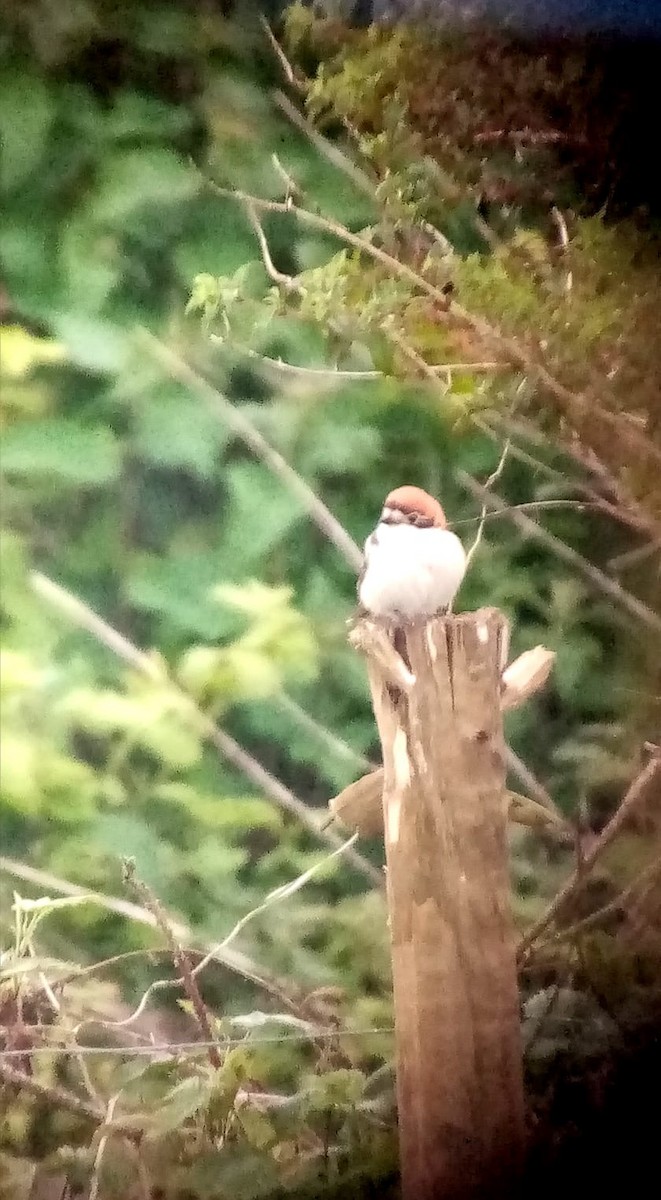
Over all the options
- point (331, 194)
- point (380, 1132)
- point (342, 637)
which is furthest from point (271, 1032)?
point (331, 194)

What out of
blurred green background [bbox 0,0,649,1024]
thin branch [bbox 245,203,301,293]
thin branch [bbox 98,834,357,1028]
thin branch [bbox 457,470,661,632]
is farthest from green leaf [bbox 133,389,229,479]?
thin branch [bbox 98,834,357,1028]

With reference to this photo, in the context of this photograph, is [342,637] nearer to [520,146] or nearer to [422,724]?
[422,724]

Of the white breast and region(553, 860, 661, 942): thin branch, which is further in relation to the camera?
region(553, 860, 661, 942): thin branch

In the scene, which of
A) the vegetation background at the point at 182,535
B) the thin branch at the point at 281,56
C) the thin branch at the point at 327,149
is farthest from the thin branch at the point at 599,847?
the thin branch at the point at 281,56

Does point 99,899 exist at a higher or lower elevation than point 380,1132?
higher

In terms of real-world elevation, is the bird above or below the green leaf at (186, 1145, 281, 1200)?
above

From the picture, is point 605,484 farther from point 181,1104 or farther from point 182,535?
point 181,1104

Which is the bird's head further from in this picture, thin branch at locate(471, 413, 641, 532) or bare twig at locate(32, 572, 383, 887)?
bare twig at locate(32, 572, 383, 887)

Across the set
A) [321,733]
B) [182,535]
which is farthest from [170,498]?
[321,733]
